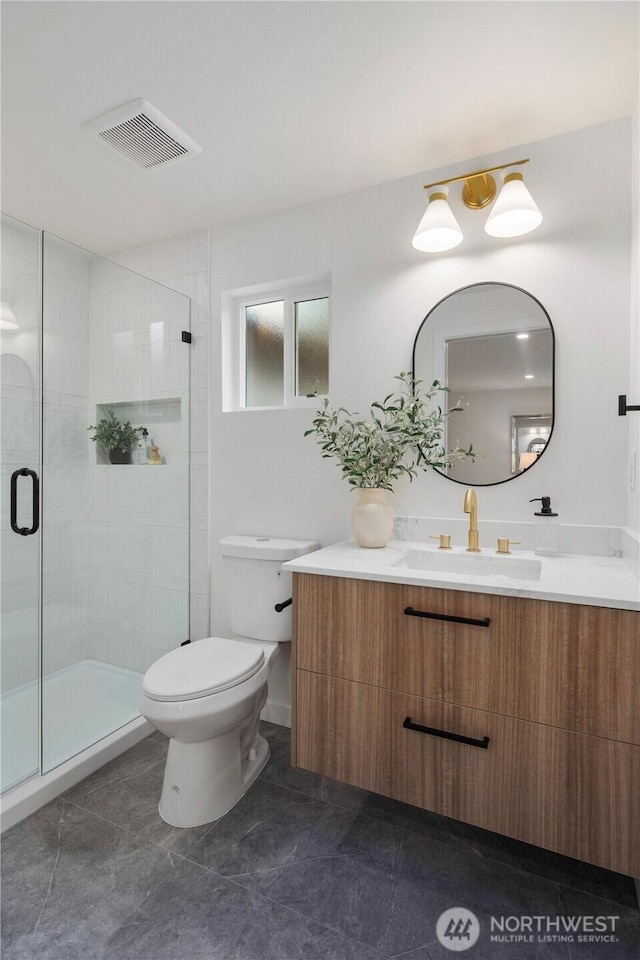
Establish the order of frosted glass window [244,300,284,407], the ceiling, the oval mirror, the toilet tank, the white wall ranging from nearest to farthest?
1. the ceiling
2. the white wall
3. the oval mirror
4. the toilet tank
5. frosted glass window [244,300,284,407]

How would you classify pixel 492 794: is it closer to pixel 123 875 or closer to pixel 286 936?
pixel 286 936

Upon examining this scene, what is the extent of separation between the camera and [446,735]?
133 centimetres

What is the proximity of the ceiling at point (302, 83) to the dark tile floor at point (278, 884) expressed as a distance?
7.49 feet

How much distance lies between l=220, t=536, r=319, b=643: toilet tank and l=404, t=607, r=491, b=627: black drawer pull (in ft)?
2.41

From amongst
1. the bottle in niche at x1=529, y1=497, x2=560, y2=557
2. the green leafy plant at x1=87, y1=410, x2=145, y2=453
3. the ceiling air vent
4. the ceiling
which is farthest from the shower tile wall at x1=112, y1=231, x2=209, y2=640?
the bottle in niche at x1=529, y1=497, x2=560, y2=557

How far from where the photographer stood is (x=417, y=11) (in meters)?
1.24

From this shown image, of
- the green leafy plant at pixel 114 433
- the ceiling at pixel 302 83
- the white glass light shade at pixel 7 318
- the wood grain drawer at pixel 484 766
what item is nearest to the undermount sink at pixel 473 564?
the wood grain drawer at pixel 484 766

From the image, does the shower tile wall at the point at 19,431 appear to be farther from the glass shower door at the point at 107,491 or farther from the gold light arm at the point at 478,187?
the gold light arm at the point at 478,187

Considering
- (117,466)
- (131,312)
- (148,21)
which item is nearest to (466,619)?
(117,466)

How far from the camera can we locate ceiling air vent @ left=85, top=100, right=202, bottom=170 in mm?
1595

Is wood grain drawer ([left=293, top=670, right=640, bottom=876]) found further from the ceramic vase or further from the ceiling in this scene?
the ceiling

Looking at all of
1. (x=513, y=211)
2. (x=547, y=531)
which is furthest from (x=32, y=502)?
(x=513, y=211)

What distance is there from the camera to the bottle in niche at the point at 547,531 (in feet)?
5.42

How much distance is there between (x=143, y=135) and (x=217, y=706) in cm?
191
